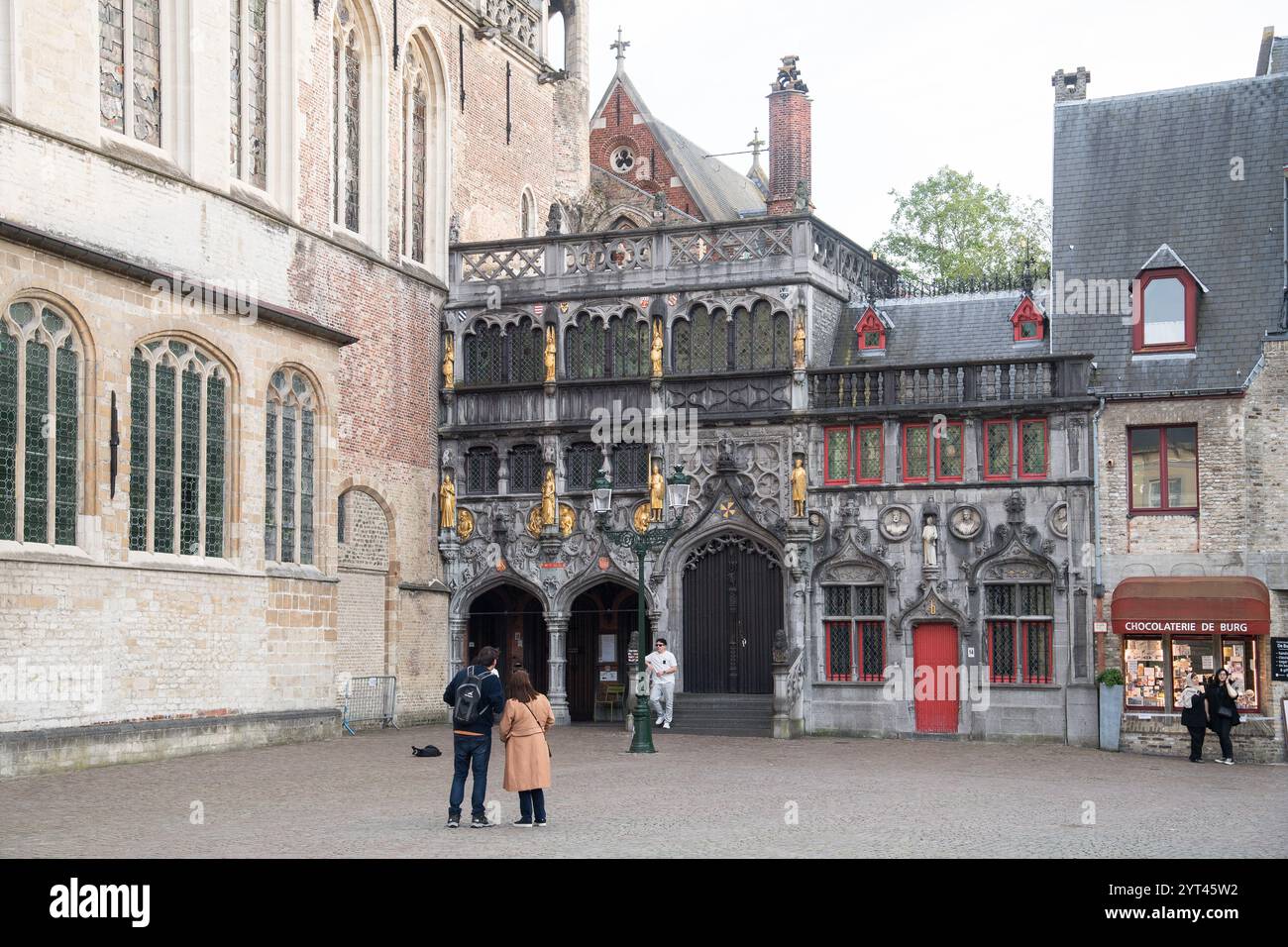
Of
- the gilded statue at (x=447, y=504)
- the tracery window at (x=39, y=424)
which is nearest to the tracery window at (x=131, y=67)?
the tracery window at (x=39, y=424)

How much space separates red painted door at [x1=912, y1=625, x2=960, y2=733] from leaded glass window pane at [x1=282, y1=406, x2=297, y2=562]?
11.1m

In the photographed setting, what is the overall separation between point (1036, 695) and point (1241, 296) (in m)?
7.78

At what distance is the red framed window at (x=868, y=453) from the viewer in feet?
104

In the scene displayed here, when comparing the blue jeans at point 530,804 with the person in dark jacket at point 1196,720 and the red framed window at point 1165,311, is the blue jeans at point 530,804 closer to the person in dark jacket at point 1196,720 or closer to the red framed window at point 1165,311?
the person in dark jacket at point 1196,720

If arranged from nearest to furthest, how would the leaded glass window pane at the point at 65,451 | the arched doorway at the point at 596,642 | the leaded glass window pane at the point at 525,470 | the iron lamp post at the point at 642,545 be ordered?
the leaded glass window pane at the point at 65,451
the iron lamp post at the point at 642,545
the leaded glass window pane at the point at 525,470
the arched doorway at the point at 596,642

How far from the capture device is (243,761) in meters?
23.9

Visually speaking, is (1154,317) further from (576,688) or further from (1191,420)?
(576,688)

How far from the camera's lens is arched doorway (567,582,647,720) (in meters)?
34.4

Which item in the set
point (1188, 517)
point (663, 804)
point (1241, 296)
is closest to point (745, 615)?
point (1188, 517)

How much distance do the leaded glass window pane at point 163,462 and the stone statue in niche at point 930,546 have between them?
43.2ft

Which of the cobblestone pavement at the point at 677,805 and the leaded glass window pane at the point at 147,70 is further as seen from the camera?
the leaded glass window pane at the point at 147,70

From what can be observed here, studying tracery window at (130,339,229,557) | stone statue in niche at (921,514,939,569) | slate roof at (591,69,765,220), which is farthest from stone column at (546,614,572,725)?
slate roof at (591,69,765,220)

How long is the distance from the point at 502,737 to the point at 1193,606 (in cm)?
1607

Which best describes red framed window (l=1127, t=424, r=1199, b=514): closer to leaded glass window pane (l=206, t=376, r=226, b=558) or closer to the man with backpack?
leaded glass window pane (l=206, t=376, r=226, b=558)
